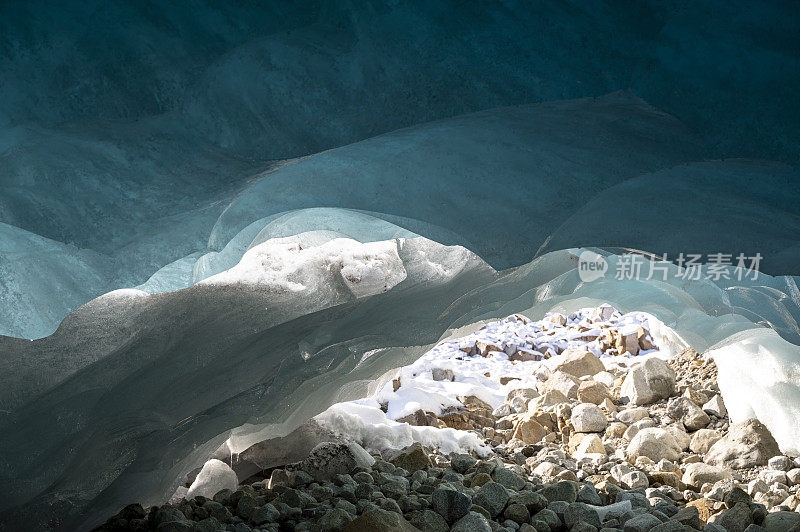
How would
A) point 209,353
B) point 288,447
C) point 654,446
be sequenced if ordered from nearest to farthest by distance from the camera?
point 209,353 < point 288,447 < point 654,446

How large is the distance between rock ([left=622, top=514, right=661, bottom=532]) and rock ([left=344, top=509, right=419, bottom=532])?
1.05m

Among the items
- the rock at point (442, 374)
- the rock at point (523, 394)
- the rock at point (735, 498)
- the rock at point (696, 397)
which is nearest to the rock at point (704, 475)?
the rock at point (735, 498)

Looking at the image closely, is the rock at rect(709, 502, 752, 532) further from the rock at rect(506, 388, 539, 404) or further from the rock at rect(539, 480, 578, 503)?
the rock at rect(506, 388, 539, 404)

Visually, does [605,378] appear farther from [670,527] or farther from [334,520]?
[334,520]

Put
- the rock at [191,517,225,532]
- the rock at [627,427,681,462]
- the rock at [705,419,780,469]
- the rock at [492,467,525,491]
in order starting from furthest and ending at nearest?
the rock at [627,427,681,462], the rock at [705,419,780,469], the rock at [492,467,525,491], the rock at [191,517,225,532]

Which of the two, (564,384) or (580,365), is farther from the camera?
(580,365)

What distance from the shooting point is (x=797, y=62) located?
1562 mm

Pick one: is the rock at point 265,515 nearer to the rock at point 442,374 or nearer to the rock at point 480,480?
the rock at point 480,480

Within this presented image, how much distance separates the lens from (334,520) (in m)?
2.95

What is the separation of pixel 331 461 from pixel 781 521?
231cm

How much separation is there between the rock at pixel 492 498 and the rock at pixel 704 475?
1325 millimetres

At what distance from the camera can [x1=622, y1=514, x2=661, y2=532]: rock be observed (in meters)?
3.05

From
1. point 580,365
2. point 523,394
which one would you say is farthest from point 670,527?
point 580,365

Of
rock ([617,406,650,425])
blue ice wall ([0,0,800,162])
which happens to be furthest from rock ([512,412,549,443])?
blue ice wall ([0,0,800,162])
